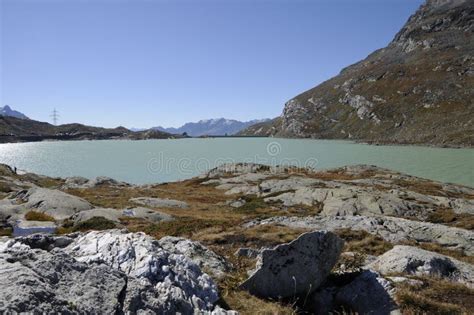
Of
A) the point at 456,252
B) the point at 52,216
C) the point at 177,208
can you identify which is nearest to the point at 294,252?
the point at 456,252

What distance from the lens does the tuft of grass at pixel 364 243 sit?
2255 cm

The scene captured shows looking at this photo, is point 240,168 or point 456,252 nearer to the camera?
point 456,252

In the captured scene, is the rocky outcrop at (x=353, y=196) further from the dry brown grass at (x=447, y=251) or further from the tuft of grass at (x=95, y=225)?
the tuft of grass at (x=95, y=225)

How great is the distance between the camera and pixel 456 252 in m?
23.1

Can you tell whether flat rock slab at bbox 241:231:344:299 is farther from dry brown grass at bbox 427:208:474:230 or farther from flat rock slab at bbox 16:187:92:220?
dry brown grass at bbox 427:208:474:230

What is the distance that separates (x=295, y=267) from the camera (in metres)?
12.4

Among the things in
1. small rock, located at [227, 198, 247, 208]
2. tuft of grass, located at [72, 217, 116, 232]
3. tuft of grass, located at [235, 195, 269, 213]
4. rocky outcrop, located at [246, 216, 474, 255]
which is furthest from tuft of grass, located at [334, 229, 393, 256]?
small rock, located at [227, 198, 247, 208]

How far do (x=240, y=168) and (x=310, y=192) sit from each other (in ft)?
131

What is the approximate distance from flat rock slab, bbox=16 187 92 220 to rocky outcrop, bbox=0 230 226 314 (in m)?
23.8

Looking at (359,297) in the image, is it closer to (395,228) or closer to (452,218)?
(395,228)

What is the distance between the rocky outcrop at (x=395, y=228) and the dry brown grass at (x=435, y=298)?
1259cm

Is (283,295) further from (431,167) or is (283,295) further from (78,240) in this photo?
(431,167)

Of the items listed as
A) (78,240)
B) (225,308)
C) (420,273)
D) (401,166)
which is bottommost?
(401,166)

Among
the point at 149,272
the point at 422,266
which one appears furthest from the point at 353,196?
the point at 149,272
